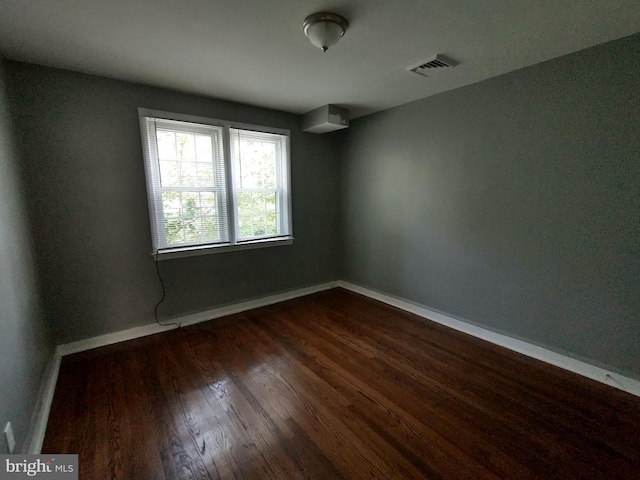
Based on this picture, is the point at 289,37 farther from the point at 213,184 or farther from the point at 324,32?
the point at 213,184

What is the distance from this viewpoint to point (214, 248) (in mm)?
3236

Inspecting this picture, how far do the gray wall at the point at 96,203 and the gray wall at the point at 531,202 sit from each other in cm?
216

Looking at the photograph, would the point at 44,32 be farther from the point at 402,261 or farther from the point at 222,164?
the point at 402,261

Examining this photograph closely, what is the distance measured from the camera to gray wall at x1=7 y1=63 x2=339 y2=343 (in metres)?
2.31

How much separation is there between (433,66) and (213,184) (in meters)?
2.46

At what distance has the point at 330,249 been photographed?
14.3 ft

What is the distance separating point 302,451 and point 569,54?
10.8 feet

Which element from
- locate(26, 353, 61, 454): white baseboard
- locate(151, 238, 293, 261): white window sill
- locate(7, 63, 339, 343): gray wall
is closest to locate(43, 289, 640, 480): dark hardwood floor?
locate(26, 353, 61, 454): white baseboard

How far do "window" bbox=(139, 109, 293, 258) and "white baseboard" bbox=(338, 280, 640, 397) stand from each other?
73.8 inches

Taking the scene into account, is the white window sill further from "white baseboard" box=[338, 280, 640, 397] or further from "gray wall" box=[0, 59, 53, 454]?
"white baseboard" box=[338, 280, 640, 397]

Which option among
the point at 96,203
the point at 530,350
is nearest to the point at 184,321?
the point at 96,203

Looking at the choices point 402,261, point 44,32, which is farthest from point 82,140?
point 402,261

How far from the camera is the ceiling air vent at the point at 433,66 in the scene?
7.20 ft
